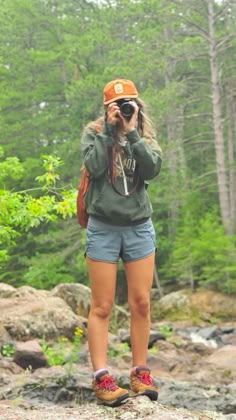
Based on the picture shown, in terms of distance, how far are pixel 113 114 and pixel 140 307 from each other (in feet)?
3.93

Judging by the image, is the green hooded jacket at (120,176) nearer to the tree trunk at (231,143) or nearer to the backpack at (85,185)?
the backpack at (85,185)

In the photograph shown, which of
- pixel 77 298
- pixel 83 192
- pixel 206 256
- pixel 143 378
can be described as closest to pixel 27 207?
pixel 83 192

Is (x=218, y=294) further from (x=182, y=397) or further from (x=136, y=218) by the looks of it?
(x=136, y=218)

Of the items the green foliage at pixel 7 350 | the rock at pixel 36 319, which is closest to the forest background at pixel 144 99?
the rock at pixel 36 319

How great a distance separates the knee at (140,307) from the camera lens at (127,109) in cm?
113

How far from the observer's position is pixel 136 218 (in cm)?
406

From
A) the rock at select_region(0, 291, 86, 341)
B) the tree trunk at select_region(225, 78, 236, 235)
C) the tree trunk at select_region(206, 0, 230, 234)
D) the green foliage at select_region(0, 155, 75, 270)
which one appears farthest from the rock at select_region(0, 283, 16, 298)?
the tree trunk at select_region(225, 78, 236, 235)

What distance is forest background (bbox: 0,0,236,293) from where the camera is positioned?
22359 millimetres

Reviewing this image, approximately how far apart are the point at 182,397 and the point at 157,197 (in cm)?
1613

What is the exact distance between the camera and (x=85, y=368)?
9.05 m

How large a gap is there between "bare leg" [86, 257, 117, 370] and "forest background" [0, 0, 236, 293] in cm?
1253

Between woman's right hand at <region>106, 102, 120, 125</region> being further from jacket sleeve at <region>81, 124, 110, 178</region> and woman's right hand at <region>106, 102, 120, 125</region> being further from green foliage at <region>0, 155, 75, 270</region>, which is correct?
green foliage at <region>0, 155, 75, 270</region>

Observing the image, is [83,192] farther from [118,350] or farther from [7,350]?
[118,350]

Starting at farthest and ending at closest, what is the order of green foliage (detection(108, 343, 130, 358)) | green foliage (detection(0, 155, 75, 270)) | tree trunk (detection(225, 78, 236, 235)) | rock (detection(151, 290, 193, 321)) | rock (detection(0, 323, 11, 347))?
tree trunk (detection(225, 78, 236, 235)) → rock (detection(151, 290, 193, 321)) → green foliage (detection(108, 343, 130, 358)) → rock (detection(0, 323, 11, 347)) → green foliage (detection(0, 155, 75, 270))
